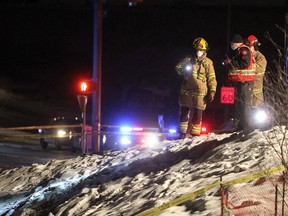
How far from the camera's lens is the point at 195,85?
11.1 m

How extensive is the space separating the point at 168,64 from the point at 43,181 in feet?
110

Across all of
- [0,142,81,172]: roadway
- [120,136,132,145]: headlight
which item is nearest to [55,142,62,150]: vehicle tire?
[0,142,81,172]: roadway

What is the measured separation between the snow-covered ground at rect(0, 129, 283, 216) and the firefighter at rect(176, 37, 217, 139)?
0.62m

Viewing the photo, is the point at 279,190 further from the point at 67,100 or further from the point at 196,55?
the point at 67,100

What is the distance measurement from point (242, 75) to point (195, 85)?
1434 mm

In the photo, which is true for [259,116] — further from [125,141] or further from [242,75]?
[125,141]

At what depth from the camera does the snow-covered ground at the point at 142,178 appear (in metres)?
7.06

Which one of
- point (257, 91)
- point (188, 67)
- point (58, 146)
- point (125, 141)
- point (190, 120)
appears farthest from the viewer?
point (58, 146)

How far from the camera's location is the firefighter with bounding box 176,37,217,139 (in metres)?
11.0

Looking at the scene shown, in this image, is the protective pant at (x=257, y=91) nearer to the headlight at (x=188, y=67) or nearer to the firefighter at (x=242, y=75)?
the firefighter at (x=242, y=75)

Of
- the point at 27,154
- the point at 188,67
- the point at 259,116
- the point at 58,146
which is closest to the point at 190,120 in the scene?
the point at 188,67

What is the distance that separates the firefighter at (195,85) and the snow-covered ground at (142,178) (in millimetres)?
624

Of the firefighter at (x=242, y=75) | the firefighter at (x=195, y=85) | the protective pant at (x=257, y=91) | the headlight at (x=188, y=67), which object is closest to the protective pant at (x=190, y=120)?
the firefighter at (x=195, y=85)

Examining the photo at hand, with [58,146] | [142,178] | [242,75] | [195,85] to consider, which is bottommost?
[58,146]
